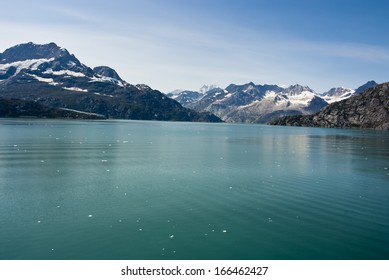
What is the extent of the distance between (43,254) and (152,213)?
39.3 feet

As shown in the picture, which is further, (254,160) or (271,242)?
(254,160)

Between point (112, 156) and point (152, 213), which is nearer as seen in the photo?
point (152, 213)

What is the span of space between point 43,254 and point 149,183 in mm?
25228

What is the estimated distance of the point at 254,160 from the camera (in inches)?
3054

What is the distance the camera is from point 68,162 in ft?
221

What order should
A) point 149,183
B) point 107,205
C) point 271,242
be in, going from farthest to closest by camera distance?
point 149,183
point 107,205
point 271,242

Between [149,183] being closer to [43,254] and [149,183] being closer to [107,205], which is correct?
[107,205]

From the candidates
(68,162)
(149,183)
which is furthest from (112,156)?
(149,183)
